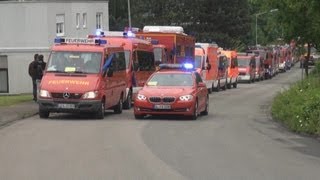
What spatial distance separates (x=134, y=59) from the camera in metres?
27.5

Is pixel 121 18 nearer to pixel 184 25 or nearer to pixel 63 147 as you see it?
pixel 184 25

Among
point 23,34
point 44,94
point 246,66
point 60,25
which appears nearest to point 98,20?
point 60,25

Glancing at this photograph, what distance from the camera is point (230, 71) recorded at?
52062 millimetres

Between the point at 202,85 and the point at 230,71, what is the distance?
29056 millimetres

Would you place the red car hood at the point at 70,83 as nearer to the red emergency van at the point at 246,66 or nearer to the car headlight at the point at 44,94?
the car headlight at the point at 44,94

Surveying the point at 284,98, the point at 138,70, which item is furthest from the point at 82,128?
the point at 138,70

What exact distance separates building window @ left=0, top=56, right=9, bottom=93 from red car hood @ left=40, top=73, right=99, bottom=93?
30.7m

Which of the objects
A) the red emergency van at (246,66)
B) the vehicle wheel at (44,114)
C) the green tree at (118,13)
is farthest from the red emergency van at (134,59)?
the green tree at (118,13)

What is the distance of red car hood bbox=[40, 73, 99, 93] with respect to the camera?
2072 cm

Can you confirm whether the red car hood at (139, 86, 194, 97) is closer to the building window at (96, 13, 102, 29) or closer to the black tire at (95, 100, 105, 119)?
the black tire at (95, 100, 105, 119)

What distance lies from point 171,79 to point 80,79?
9.90ft

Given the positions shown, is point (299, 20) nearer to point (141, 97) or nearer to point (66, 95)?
point (141, 97)

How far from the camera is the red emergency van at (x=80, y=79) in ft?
68.0

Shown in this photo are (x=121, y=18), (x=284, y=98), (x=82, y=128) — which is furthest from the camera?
(x=121, y=18)
